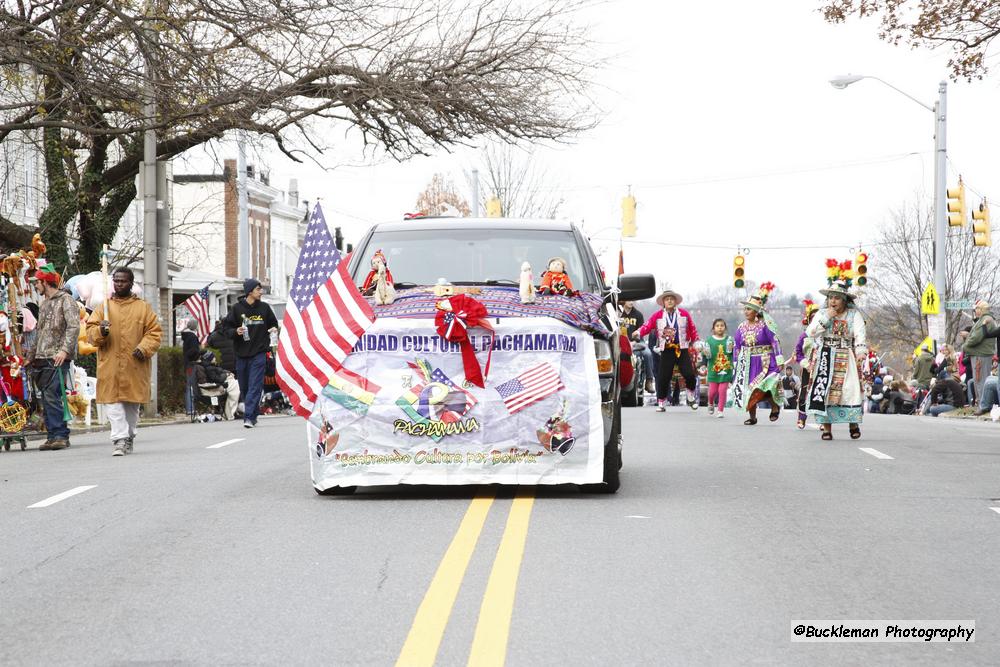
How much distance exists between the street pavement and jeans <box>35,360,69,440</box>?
4.27 m

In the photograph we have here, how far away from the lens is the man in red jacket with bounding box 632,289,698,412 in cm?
2567

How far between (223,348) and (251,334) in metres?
6.38

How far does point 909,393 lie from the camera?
1395 inches

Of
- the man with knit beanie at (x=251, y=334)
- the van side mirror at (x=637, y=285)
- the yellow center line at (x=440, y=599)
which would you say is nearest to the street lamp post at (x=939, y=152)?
the man with knit beanie at (x=251, y=334)

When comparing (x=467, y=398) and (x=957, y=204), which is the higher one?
(x=957, y=204)

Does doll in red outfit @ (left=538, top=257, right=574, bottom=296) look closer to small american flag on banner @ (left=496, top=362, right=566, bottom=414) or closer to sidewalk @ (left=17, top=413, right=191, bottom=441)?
small american flag on banner @ (left=496, top=362, right=566, bottom=414)

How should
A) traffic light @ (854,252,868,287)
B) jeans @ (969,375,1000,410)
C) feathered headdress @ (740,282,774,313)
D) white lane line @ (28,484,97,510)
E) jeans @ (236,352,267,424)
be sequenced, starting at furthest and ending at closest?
1. traffic light @ (854,252,868,287)
2. jeans @ (969,375,1000,410)
3. feathered headdress @ (740,282,774,313)
4. jeans @ (236,352,267,424)
5. white lane line @ (28,484,97,510)

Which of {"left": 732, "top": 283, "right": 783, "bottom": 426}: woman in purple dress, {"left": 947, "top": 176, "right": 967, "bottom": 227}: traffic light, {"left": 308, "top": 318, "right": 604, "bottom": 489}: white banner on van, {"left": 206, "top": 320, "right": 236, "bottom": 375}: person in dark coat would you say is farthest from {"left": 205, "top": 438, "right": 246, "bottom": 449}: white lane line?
{"left": 947, "top": 176, "right": 967, "bottom": 227}: traffic light

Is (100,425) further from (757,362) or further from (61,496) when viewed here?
(61,496)

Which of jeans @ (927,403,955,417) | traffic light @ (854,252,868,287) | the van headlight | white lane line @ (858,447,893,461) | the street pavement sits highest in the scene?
traffic light @ (854,252,868,287)

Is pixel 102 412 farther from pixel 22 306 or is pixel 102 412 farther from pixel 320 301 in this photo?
pixel 320 301

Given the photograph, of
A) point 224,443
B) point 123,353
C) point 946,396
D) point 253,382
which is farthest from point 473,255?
point 946,396

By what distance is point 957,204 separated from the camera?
101ft

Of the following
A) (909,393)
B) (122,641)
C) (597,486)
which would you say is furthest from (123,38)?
(909,393)
